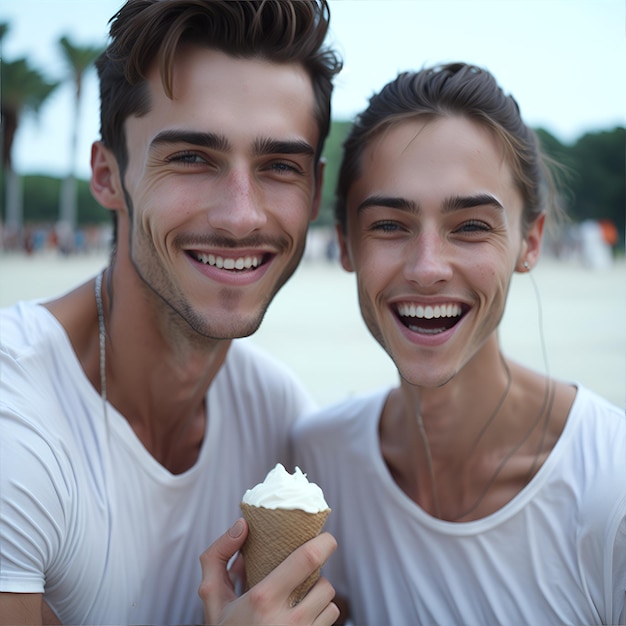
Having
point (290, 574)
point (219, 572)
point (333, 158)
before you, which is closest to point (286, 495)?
point (290, 574)

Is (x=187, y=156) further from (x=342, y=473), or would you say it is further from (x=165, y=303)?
(x=342, y=473)

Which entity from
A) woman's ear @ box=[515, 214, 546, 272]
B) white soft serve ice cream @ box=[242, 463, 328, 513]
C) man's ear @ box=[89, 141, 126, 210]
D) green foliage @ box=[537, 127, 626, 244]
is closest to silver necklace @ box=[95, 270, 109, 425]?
man's ear @ box=[89, 141, 126, 210]

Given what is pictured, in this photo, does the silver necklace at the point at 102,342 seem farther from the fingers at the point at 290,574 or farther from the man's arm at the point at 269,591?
the fingers at the point at 290,574

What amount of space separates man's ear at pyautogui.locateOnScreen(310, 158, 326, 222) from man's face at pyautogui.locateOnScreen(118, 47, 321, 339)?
0.19 metres

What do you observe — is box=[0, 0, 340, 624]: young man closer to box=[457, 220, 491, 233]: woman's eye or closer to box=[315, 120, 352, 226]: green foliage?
box=[315, 120, 352, 226]: green foliage

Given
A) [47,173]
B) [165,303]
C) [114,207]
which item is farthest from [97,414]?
[47,173]

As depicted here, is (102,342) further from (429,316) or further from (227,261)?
(429,316)

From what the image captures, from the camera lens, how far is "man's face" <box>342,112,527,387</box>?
2.96 meters

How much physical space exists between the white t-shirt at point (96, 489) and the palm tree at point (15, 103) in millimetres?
46954

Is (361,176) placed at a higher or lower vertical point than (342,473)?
higher

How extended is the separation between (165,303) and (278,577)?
1.50 m

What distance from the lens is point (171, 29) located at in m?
3.09

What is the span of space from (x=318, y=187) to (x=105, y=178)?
1.14 meters

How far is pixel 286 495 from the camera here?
8.30 ft
